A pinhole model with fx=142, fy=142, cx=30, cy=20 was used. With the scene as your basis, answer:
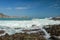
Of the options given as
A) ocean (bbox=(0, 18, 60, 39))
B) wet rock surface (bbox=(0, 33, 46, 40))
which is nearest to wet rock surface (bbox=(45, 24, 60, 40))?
ocean (bbox=(0, 18, 60, 39))

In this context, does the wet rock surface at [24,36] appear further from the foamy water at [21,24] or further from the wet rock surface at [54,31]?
the wet rock surface at [54,31]

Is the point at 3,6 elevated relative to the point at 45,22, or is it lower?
elevated

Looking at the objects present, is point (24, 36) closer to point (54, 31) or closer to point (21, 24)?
point (21, 24)

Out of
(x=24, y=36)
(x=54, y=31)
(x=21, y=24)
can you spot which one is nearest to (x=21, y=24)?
(x=21, y=24)

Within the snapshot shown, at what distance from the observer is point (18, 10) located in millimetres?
3107

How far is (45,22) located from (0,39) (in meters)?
1.06

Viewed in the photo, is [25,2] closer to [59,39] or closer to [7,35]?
[7,35]

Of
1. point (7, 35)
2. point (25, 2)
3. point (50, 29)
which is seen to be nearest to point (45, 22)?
point (50, 29)

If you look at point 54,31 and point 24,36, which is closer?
point 24,36

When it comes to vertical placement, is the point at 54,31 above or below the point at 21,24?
below

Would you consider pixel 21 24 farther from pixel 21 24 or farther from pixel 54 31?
pixel 54 31

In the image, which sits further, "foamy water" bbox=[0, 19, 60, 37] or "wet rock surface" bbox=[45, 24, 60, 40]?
"wet rock surface" bbox=[45, 24, 60, 40]

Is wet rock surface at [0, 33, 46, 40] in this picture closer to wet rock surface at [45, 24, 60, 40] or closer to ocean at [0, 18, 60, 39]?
ocean at [0, 18, 60, 39]

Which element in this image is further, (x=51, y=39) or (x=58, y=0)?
(x=58, y=0)
